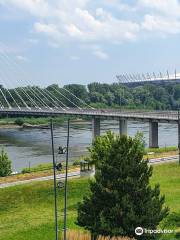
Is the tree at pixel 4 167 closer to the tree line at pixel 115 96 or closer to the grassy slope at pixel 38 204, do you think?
the grassy slope at pixel 38 204

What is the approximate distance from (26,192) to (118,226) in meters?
13.6

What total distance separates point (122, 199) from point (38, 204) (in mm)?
11504

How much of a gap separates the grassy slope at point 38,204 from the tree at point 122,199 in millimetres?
4264

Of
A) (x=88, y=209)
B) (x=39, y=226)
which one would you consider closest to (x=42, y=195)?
(x=39, y=226)

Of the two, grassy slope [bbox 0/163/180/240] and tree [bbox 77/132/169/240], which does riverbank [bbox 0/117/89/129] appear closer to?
grassy slope [bbox 0/163/180/240]

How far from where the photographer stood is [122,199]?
15469 millimetres

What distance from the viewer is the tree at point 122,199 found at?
603 inches

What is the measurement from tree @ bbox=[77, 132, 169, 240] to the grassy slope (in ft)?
14.0

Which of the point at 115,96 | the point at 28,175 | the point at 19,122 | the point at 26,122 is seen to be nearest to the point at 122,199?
the point at 28,175

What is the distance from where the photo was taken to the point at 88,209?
52.5ft

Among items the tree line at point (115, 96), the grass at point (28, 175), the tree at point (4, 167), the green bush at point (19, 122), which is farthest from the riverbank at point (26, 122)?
the grass at point (28, 175)

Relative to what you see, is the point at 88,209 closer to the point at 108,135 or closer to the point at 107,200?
the point at 107,200

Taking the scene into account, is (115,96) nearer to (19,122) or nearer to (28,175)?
(19,122)

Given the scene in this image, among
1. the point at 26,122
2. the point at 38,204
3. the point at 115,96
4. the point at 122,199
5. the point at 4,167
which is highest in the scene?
the point at 115,96
